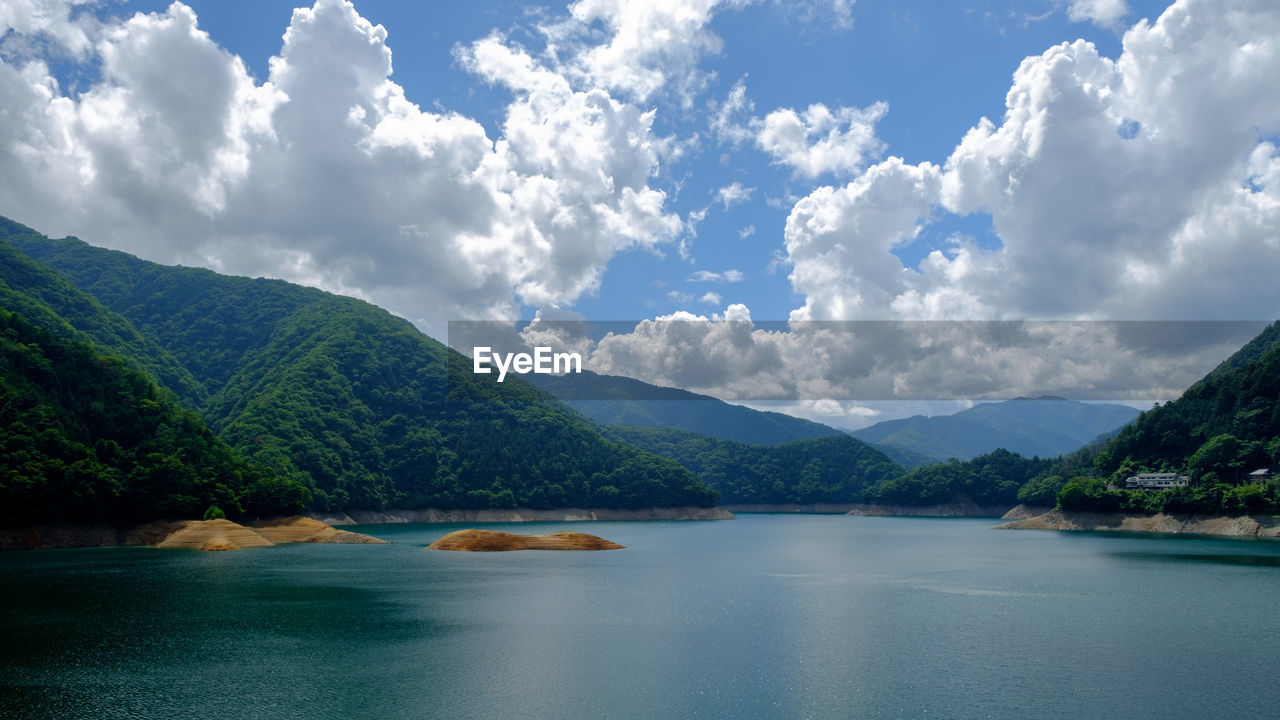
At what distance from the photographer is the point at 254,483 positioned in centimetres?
10869

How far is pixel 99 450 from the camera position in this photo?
93062 millimetres

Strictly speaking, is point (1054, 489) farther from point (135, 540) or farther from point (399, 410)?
point (135, 540)

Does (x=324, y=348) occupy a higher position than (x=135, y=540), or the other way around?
(x=324, y=348)

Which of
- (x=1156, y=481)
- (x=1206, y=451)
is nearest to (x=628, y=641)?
(x=1206, y=451)

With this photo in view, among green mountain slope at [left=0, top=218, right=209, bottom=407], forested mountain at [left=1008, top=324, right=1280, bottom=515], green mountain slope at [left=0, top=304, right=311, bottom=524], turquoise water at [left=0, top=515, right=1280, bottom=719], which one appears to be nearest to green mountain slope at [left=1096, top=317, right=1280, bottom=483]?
forested mountain at [left=1008, top=324, right=1280, bottom=515]

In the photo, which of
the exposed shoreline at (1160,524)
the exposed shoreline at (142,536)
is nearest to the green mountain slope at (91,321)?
the exposed shoreline at (142,536)

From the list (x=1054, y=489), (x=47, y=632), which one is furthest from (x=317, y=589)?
(x=1054, y=489)

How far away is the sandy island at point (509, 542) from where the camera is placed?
92188 mm

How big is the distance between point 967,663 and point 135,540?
8902cm

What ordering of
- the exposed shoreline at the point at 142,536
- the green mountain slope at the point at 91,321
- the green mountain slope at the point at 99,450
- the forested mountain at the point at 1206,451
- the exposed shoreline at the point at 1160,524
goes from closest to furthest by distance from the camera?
the exposed shoreline at the point at 142,536 → the green mountain slope at the point at 99,450 → the exposed shoreline at the point at 1160,524 → the forested mountain at the point at 1206,451 → the green mountain slope at the point at 91,321

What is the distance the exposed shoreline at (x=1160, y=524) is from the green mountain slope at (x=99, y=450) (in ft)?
408

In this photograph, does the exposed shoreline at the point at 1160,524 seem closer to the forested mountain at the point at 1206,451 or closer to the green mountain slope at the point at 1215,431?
the forested mountain at the point at 1206,451

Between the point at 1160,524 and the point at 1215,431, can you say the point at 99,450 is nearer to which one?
the point at 1160,524

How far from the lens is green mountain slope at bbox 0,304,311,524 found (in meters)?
80.4
